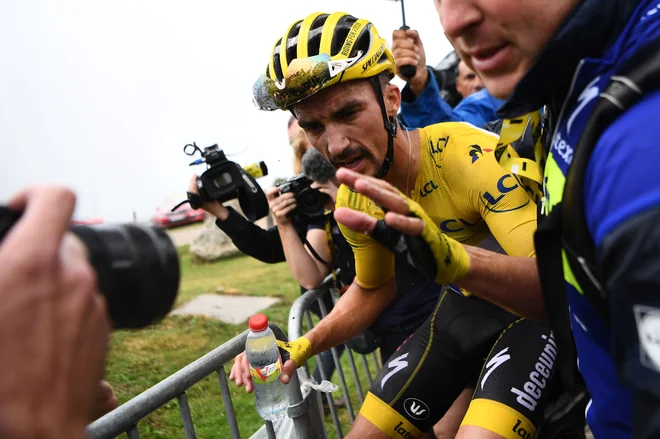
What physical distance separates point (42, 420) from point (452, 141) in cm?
209

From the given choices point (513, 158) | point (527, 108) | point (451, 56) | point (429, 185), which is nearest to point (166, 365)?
point (429, 185)

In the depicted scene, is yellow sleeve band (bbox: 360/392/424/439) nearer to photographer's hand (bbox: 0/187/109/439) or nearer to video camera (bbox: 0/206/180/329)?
video camera (bbox: 0/206/180/329)

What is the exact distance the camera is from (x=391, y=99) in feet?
8.80

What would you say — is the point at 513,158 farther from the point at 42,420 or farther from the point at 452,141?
the point at 42,420

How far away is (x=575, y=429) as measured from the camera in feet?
Result: 7.02

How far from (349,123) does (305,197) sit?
114cm

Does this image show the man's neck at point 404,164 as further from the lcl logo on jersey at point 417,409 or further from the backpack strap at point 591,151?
the backpack strap at point 591,151

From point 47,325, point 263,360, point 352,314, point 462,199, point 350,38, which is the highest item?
point 350,38

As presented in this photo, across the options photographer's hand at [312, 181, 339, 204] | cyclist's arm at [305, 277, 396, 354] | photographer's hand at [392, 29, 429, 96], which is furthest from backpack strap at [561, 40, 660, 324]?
photographer's hand at [392, 29, 429, 96]

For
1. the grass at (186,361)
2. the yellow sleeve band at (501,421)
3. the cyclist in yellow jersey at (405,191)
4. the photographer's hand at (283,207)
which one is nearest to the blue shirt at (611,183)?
the yellow sleeve band at (501,421)

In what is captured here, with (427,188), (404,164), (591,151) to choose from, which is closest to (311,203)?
(404,164)

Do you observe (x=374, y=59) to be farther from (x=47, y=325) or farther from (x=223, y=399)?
(x=47, y=325)

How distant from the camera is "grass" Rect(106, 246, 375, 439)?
226cm

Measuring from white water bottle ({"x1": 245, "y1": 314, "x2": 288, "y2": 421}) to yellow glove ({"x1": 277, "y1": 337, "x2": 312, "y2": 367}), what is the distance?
50 mm
